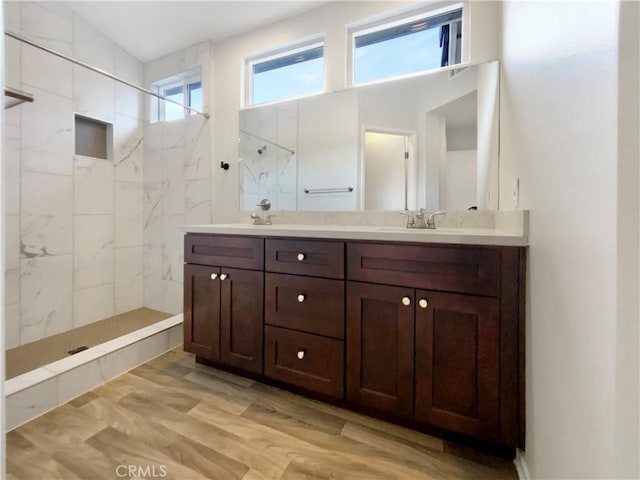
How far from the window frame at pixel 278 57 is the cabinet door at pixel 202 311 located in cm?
137

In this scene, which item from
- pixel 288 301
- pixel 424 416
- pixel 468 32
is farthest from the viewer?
pixel 468 32

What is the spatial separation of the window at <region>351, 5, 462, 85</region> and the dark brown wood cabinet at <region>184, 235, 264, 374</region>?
1389mm

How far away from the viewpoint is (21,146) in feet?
6.70

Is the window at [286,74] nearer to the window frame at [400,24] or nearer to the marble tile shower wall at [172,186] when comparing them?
the window frame at [400,24]

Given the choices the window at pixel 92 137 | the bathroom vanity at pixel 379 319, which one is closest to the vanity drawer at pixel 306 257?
the bathroom vanity at pixel 379 319

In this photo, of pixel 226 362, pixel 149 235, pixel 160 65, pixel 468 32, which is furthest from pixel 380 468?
pixel 160 65

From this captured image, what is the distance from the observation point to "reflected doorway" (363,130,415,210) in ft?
5.66

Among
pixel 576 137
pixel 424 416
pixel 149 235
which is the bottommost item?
pixel 424 416

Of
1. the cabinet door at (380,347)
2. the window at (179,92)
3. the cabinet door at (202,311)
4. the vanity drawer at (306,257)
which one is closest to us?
the cabinet door at (380,347)

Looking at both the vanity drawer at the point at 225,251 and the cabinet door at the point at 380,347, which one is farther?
the vanity drawer at the point at 225,251

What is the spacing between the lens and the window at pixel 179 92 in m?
2.69

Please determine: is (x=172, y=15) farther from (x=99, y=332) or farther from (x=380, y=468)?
(x=380, y=468)

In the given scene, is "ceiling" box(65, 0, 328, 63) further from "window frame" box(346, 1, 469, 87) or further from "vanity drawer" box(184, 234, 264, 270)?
"vanity drawer" box(184, 234, 264, 270)

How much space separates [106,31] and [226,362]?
2.94 meters
